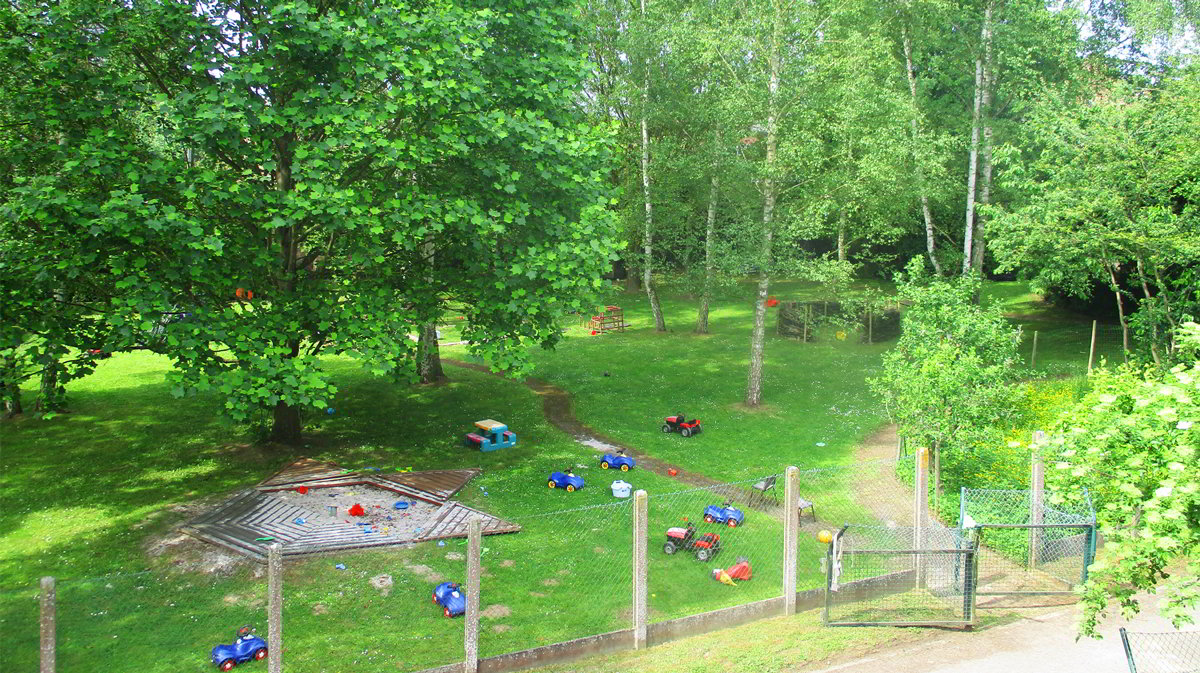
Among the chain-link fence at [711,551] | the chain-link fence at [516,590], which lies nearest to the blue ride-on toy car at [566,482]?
the chain-link fence at [516,590]

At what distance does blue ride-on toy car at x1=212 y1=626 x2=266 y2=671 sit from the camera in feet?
34.4

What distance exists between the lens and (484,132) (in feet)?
54.5

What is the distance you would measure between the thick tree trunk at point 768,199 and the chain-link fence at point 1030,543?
1073 centimetres

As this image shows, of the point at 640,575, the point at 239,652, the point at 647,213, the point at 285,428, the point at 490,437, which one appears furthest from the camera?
the point at 647,213

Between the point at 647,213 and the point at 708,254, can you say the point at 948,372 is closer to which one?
the point at 708,254

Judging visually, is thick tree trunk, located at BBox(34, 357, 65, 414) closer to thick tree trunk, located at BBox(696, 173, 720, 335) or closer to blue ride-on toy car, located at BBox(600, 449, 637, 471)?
blue ride-on toy car, located at BBox(600, 449, 637, 471)

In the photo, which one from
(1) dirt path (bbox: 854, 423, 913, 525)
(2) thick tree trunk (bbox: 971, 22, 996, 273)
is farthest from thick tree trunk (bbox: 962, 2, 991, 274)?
(1) dirt path (bbox: 854, 423, 913, 525)

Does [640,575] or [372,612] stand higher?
[640,575]

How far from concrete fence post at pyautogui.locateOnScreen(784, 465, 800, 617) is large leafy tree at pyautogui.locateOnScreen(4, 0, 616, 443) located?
266 inches

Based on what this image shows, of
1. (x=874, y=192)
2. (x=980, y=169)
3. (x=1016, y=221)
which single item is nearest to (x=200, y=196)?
(x=874, y=192)

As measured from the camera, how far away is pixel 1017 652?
11734 mm

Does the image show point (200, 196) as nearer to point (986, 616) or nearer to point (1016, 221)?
point (986, 616)

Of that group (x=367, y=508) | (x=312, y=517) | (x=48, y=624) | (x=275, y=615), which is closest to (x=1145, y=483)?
(x=275, y=615)

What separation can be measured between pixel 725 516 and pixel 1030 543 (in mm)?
5618
